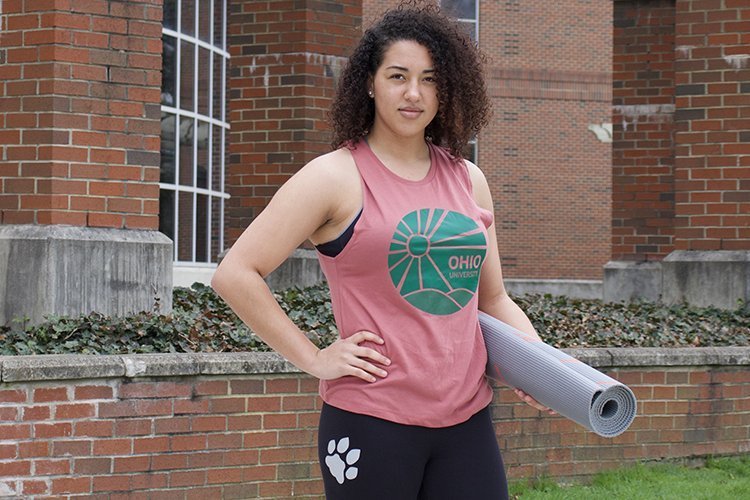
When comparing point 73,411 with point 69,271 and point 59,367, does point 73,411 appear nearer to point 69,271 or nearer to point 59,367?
point 59,367

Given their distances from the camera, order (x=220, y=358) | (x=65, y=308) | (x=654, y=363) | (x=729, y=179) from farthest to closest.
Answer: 1. (x=729, y=179)
2. (x=654, y=363)
3. (x=65, y=308)
4. (x=220, y=358)

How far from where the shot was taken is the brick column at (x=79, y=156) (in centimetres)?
643

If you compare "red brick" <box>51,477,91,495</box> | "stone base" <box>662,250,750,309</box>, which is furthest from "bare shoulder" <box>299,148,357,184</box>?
"stone base" <box>662,250,750,309</box>

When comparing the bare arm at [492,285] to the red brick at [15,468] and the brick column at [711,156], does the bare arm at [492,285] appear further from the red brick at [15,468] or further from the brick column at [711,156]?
the brick column at [711,156]

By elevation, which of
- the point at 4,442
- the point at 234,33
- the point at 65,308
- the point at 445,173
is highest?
the point at 234,33

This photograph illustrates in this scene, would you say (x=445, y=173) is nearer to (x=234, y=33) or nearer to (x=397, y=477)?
(x=397, y=477)

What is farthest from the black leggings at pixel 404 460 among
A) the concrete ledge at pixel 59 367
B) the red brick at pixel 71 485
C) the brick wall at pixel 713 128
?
the brick wall at pixel 713 128

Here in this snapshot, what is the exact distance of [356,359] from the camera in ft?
9.10

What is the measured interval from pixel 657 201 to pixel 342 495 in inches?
404

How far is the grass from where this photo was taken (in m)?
6.54

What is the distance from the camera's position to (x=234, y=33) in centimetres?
1023

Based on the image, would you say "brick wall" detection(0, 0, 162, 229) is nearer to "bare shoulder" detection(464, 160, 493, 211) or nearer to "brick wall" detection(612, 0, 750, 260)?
"bare shoulder" detection(464, 160, 493, 211)

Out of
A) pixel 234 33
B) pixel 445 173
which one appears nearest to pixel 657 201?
pixel 234 33

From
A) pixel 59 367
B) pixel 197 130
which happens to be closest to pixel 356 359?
pixel 59 367
